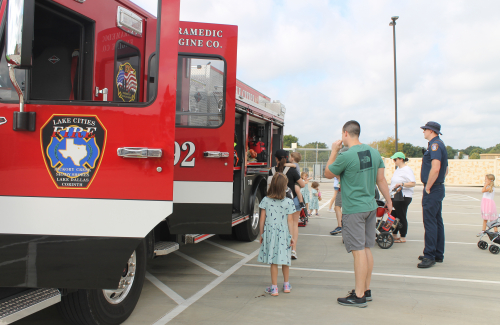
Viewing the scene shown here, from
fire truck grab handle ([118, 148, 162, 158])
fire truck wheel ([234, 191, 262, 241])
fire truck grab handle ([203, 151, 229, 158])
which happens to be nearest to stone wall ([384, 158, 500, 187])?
fire truck wheel ([234, 191, 262, 241])

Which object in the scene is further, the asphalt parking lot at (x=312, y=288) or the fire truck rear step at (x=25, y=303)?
the asphalt parking lot at (x=312, y=288)

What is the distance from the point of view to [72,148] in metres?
3.03

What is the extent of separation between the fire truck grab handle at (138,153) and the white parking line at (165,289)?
6.82 ft

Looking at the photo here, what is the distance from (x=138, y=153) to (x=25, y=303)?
135 centimetres

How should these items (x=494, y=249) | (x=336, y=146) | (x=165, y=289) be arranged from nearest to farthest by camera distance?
(x=336, y=146) → (x=165, y=289) → (x=494, y=249)

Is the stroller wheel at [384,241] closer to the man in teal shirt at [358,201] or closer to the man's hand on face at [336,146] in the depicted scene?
the man in teal shirt at [358,201]

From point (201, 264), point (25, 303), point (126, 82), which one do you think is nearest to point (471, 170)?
point (201, 264)

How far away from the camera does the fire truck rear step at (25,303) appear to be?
2.72m

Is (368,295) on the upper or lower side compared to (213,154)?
lower

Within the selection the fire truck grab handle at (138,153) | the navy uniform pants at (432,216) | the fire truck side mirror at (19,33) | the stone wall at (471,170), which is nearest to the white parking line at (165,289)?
the fire truck grab handle at (138,153)

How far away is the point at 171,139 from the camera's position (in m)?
3.23

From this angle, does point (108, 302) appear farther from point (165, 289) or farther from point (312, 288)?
point (312, 288)

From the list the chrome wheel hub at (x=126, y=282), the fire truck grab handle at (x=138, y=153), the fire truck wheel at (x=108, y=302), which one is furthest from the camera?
the chrome wheel hub at (x=126, y=282)

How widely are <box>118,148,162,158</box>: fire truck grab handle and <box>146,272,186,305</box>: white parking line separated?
208 cm
